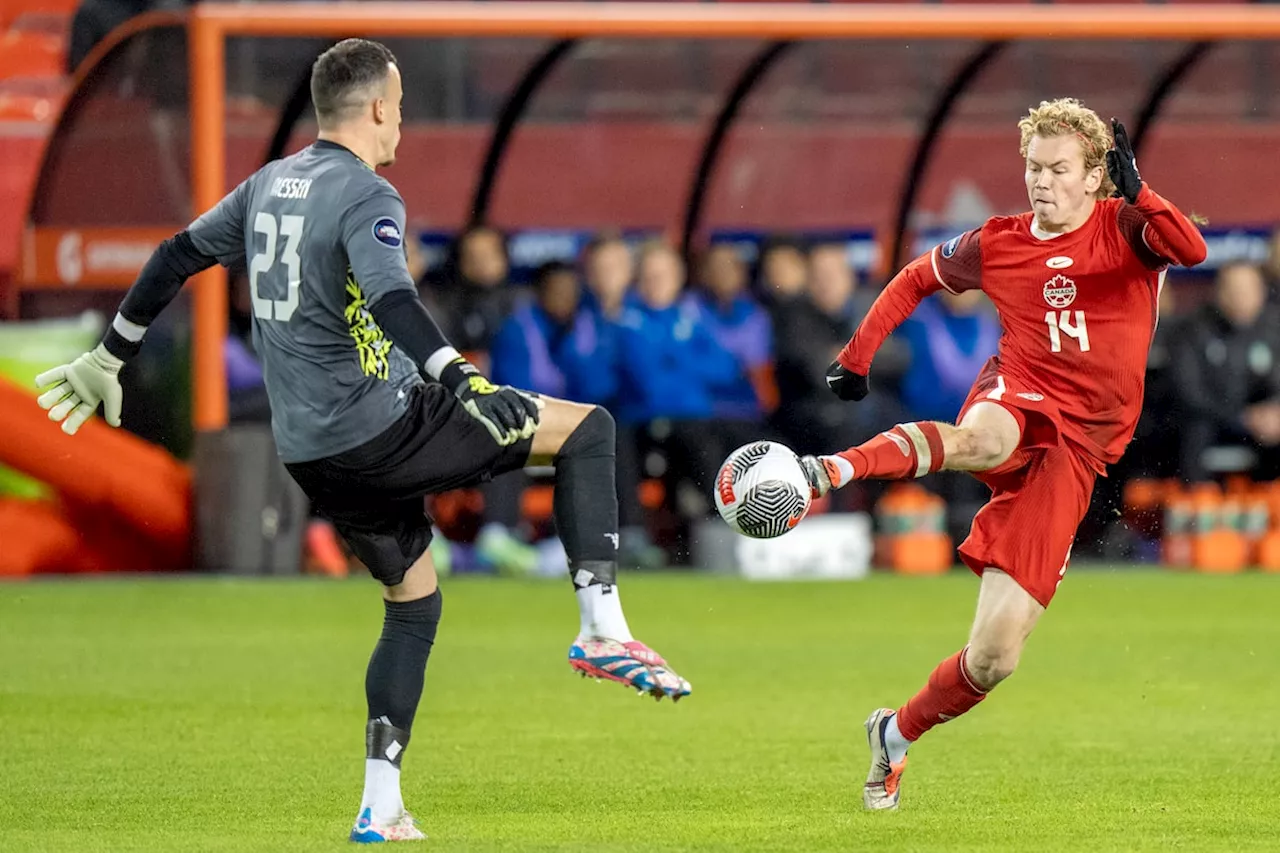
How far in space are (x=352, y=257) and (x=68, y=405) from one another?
4.14 ft

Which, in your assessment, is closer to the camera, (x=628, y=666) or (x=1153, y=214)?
(x=628, y=666)

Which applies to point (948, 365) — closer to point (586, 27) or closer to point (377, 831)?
point (586, 27)

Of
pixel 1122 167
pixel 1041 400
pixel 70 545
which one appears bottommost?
pixel 70 545

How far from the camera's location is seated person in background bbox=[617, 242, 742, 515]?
14117 mm

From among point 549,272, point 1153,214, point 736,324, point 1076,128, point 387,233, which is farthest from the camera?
point 736,324

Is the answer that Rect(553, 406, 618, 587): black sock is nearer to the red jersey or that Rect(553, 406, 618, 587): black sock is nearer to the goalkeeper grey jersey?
the goalkeeper grey jersey

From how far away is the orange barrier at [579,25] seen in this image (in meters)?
13.4

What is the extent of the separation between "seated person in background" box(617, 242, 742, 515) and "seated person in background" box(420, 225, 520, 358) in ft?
2.65

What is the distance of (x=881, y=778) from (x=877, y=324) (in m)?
1.37

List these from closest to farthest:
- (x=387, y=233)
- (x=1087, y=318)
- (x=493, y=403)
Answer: (x=493, y=403) < (x=387, y=233) < (x=1087, y=318)

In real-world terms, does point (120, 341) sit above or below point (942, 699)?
above

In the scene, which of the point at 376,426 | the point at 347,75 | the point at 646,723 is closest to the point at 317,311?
the point at 376,426

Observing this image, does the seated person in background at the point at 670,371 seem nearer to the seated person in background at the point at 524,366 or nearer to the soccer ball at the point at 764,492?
the seated person in background at the point at 524,366

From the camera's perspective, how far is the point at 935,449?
6500 millimetres
